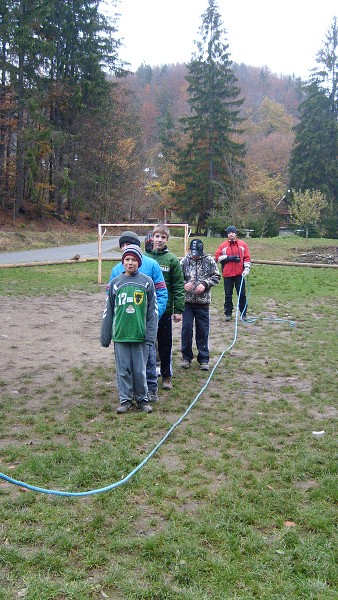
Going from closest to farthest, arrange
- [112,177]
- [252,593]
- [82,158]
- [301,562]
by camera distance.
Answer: [252,593] → [301,562] → [82,158] → [112,177]

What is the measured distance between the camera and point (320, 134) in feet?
146

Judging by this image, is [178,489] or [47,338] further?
[47,338]

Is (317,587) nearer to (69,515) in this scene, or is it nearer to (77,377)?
(69,515)

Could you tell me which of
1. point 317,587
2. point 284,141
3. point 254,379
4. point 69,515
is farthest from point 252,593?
point 284,141

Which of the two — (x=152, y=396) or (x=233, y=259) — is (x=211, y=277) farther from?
(x=233, y=259)

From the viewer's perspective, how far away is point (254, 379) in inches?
265

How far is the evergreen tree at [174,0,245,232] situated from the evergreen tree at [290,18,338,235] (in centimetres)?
725

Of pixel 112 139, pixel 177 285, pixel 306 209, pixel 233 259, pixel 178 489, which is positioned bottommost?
pixel 178 489

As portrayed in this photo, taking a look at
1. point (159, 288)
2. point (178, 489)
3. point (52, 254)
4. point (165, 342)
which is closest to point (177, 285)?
point (159, 288)

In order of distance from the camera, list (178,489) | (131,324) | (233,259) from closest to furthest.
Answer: (178,489)
(131,324)
(233,259)

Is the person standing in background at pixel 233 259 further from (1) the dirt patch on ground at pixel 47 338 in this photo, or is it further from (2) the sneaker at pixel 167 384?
(2) the sneaker at pixel 167 384

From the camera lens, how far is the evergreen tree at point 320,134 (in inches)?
1732

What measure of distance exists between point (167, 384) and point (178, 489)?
2.50 meters

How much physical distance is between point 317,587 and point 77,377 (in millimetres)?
4427
